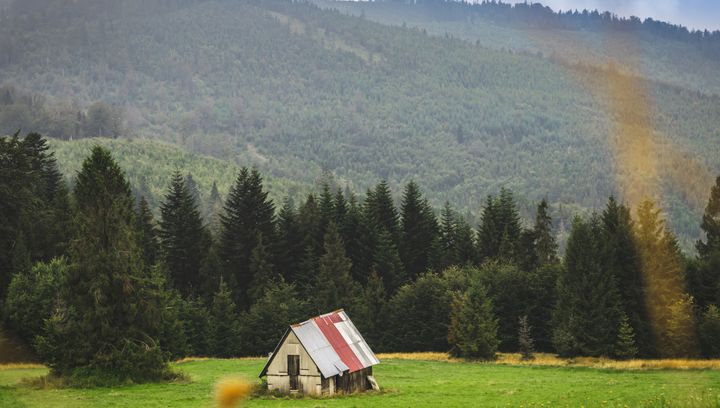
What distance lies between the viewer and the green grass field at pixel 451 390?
139ft

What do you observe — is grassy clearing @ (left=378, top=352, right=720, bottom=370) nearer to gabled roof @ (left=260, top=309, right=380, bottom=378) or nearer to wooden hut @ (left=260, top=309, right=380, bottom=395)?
gabled roof @ (left=260, top=309, right=380, bottom=378)

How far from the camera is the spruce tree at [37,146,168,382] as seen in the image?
5312 cm

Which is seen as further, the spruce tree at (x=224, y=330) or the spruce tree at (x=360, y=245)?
the spruce tree at (x=360, y=245)

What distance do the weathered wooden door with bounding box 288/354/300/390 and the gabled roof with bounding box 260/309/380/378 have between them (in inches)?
34.2

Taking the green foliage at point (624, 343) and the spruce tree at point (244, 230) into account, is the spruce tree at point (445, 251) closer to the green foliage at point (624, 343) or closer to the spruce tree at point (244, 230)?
the spruce tree at point (244, 230)

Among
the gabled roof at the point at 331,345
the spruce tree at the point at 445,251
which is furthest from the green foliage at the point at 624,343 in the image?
the spruce tree at the point at 445,251

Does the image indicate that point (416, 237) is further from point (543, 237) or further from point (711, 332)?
point (711, 332)

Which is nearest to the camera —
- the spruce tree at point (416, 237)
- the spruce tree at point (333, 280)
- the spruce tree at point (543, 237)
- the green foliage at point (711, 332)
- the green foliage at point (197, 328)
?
the green foliage at point (711, 332)

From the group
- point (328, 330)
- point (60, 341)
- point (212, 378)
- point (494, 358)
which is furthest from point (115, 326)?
point (494, 358)

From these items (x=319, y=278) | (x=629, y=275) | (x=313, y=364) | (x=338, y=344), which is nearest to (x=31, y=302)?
(x=319, y=278)

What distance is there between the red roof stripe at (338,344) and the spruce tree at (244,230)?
1594 inches

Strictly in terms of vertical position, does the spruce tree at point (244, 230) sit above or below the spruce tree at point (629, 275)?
above

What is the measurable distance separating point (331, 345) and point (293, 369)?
243cm

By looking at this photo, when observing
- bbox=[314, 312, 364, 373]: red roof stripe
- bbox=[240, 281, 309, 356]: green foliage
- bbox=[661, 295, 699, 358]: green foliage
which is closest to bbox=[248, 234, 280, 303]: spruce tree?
bbox=[240, 281, 309, 356]: green foliage
